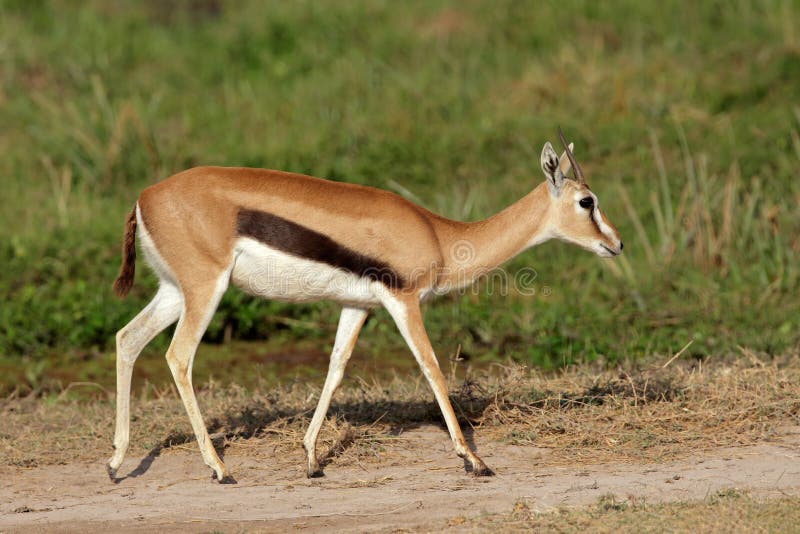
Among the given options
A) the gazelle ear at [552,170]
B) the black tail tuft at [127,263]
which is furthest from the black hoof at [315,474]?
the gazelle ear at [552,170]

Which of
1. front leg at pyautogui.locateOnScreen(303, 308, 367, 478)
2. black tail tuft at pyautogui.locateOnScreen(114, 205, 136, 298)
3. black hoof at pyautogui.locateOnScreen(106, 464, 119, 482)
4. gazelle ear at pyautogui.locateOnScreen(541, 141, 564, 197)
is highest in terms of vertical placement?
gazelle ear at pyautogui.locateOnScreen(541, 141, 564, 197)

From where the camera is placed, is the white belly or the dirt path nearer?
Answer: the dirt path

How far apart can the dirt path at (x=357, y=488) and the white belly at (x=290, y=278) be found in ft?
2.87

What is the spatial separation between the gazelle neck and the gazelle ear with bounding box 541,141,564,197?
80 millimetres

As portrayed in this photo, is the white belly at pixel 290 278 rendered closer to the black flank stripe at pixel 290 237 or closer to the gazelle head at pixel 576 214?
the black flank stripe at pixel 290 237

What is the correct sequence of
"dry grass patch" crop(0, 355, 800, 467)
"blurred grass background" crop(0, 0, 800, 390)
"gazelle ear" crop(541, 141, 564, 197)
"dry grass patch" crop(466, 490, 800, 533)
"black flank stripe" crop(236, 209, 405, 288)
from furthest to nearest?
"blurred grass background" crop(0, 0, 800, 390) < "dry grass patch" crop(0, 355, 800, 467) < "gazelle ear" crop(541, 141, 564, 197) < "black flank stripe" crop(236, 209, 405, 288) < "dry grass patch" crop(466, 490, 800, 533)

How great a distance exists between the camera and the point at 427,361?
5.45 m

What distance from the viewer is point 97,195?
10062 millimetres

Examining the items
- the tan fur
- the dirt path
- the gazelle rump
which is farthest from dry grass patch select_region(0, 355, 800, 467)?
the tan fur

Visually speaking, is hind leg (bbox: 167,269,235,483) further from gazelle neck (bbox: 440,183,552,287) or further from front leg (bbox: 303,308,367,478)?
gazelle neck (bbox: 440,183,552,287)

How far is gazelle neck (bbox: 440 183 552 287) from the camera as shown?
576cm

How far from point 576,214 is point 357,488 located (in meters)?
1.76

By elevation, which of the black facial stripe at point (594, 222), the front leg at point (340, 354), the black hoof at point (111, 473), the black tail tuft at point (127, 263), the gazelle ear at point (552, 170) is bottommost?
the black hoof at point (111, 473)

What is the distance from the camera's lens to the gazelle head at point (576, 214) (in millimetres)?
5730
